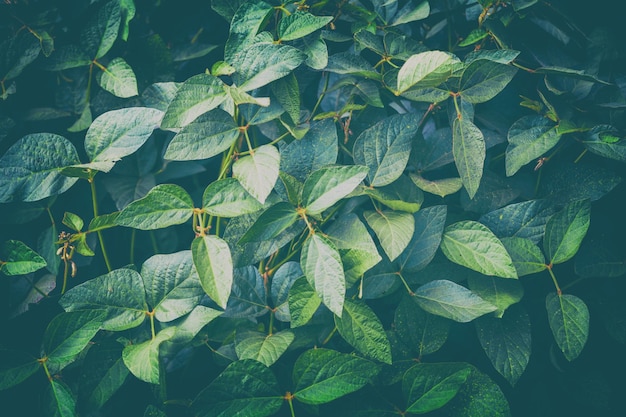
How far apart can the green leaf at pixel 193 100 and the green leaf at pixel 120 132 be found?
0.05 meters

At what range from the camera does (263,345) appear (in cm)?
74

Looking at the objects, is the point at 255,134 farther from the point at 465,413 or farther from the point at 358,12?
the point at 465,413

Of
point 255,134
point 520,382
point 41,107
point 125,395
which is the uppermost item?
point 41,107

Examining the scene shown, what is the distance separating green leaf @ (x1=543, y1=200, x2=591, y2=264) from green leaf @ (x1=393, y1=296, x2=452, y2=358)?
21cm

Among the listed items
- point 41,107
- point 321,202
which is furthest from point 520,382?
point 41,107

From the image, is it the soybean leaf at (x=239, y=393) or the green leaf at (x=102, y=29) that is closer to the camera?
the soybean leaf at (x=239, y=393)

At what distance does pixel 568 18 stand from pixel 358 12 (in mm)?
382

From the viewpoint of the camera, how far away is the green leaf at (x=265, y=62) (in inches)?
27.5

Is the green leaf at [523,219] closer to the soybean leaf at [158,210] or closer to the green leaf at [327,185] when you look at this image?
the green leaf at [327,185]

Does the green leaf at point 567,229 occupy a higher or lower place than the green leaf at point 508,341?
higher

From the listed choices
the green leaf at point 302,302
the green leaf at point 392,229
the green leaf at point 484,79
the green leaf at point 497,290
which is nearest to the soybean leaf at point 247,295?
the green leaf at point 302,302

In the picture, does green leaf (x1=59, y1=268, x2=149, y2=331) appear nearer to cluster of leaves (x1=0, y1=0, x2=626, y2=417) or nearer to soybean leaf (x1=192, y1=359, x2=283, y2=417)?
cluster of leaves (x1=0, y1=0, x2=626, y2=417)

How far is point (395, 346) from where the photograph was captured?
82 centimetres

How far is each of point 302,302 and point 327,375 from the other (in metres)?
0.12
